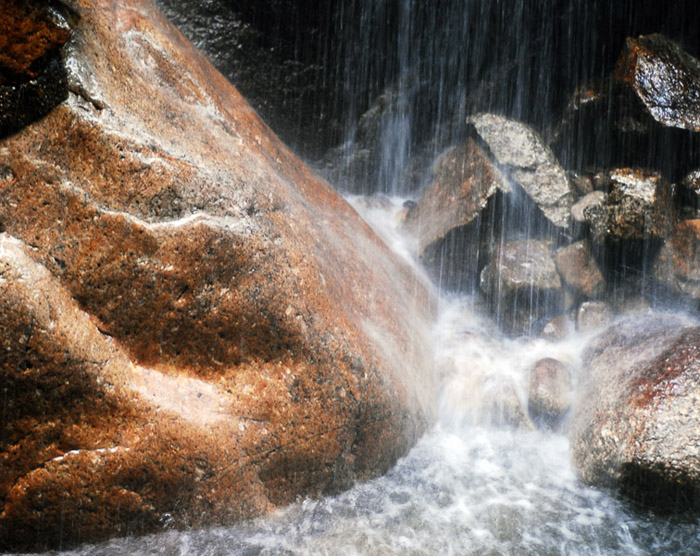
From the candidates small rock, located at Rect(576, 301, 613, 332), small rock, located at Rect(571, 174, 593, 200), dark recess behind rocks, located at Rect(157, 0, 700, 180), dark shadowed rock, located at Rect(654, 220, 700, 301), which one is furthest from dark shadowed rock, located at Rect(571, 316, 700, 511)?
dark recess behind rocks, located at Rect(157, 0, 700, 180)

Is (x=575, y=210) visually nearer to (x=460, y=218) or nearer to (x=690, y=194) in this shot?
(x=690, y=194)

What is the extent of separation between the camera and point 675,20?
6.89 meters

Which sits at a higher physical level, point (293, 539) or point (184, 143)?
point (184, 143)

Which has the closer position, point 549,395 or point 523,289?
point 549,395

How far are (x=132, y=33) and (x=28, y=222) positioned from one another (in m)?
1.61

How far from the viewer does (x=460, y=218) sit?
666cm

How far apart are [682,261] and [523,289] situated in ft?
5.62

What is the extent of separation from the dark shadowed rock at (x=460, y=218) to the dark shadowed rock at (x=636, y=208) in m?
1.17

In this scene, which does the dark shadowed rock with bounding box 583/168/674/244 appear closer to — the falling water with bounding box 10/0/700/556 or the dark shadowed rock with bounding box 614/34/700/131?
the dark shadowed rock with bounding box 614/34/700/131

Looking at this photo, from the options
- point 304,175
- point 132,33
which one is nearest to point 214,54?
point 304,175

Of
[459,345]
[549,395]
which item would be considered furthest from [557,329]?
[549,395]

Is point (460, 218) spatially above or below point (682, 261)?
above

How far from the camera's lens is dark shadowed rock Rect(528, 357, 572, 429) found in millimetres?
5152

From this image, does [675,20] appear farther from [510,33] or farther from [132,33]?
[132,33]
